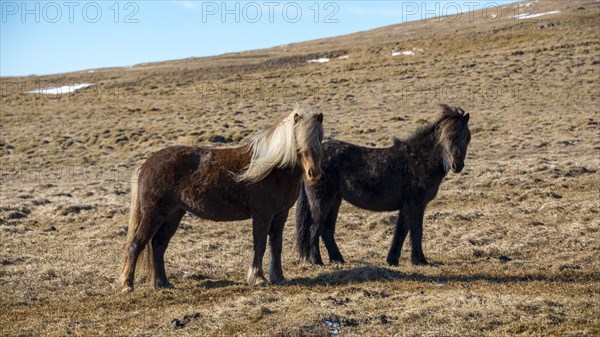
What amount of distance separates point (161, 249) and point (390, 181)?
398 cm

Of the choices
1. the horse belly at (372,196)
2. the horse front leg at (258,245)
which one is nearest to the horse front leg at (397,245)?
the horse belly at (372,196)

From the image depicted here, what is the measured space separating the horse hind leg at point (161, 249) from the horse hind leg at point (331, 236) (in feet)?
9.03

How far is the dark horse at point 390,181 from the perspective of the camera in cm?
1176

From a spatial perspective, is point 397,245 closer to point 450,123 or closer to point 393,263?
point 393,263

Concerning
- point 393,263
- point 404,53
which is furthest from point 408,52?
point 393,263

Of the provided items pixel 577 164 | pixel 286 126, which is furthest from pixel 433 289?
pixel 577 164

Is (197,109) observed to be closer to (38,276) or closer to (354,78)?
(354,78)

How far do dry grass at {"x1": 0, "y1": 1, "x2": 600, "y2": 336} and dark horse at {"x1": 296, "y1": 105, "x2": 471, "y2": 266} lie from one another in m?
0.59

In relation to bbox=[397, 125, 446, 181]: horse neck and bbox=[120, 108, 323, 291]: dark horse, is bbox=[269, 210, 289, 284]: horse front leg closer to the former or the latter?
bbox=[120, 108, 323, 291]: dark horse

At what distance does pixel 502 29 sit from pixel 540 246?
60.9 meters

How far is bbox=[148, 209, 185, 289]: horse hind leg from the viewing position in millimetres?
10242

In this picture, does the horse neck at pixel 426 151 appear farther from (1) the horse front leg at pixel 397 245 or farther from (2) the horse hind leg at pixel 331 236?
(2) the horse hind leg at pixel 331 236

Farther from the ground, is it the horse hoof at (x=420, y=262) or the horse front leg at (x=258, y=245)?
the horse front leg at (x=258, y=245)

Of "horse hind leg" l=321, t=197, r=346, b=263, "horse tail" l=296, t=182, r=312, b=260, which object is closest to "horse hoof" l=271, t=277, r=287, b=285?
"horse tail" l=296, t=182, r=312, b=260
